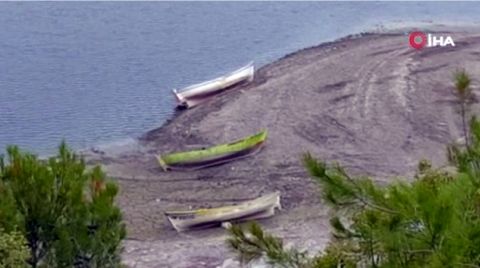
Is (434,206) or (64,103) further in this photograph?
(64,103)

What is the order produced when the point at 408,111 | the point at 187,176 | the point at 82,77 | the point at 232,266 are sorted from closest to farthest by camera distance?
the point at 232,266 → the point at 187,176 → the point at 408,111 → the point at 82,77

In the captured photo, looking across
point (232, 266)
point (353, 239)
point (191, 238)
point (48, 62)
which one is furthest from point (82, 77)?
point (353, 239)

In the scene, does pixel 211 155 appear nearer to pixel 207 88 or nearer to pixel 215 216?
pixel 215 216

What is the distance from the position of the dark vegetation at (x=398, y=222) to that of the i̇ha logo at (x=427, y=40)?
3309cm

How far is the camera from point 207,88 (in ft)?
124

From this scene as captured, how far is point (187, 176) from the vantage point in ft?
96.7

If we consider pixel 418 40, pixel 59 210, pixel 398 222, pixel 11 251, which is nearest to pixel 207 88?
pixel 418 40

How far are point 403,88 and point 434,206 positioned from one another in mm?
28255

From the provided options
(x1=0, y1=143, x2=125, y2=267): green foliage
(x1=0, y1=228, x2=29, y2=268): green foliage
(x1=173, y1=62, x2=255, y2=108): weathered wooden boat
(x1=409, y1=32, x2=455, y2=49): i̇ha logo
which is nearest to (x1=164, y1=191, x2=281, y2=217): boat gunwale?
(x1=173, y1=62, x2=255, y2=108): weathered wooden boat

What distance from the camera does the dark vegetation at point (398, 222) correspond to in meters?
8.50

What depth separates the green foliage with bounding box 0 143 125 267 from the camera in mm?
13953

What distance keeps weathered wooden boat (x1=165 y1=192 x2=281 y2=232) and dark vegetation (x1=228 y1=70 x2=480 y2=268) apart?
14.7m

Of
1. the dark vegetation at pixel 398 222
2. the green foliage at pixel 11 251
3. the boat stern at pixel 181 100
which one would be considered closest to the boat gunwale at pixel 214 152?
the boat stern at pixel 181 100

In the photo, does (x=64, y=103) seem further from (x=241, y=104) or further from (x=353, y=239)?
(x=353, y=239)
